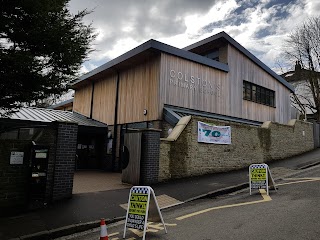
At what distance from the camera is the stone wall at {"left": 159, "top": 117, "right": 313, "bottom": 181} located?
1202 centimetres

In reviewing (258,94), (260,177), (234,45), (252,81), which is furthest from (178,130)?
Answer: (258,94)

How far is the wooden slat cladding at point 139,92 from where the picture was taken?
1542cm

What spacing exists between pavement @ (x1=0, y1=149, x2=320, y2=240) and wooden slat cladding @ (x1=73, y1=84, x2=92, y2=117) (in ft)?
45.0

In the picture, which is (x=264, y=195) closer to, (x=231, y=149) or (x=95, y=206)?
(x=95, y=206)

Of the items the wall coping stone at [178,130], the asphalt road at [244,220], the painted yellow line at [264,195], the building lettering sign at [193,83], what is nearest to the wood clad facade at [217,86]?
the building lettering sign at [193,83]

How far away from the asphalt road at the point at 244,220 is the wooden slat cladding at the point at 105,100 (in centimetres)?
1217

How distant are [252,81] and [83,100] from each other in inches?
581

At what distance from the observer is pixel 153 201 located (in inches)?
231

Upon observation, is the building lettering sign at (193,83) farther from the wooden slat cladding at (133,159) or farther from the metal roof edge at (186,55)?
the wooden slat cladding at (133,159)

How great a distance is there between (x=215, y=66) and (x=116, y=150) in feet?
29.6

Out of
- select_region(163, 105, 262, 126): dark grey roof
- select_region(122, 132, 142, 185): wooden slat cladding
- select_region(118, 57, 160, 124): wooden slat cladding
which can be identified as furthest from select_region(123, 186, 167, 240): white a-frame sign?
select_region(118, 57, 160, 124): wooden slat cladding

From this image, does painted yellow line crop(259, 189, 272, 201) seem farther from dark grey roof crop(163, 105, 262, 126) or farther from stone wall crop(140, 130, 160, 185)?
dark grey roof crop(163, 105, 262, 126)

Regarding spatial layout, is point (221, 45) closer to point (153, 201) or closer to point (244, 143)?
point (244, 143)

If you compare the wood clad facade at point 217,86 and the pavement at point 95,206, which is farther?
the wood clad facade at point 217,86
